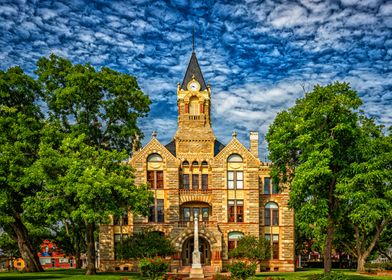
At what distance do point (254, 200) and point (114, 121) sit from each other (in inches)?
695

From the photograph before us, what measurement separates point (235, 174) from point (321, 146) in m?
20.6

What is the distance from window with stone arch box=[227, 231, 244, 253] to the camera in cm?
4762

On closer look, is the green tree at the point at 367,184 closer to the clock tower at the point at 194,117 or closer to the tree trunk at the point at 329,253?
the tree trunk at the point at 329,253

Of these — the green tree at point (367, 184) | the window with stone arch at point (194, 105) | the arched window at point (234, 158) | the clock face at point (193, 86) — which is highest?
the clock face at point (193, 86)

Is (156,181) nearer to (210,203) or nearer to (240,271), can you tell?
(210,203)

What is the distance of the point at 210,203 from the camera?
4869 centimetres

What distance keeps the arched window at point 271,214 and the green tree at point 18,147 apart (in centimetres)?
2407

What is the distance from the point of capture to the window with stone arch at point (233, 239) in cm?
4762

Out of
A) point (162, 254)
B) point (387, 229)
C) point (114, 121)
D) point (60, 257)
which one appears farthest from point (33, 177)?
point (60, 257)

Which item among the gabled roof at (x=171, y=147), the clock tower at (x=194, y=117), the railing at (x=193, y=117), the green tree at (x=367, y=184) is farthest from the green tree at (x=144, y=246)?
the green tree at (x=367, y=184)

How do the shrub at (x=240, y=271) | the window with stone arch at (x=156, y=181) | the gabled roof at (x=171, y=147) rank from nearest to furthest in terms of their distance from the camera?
the shrub at (x=240, y=271)
the window with stone arch at (x=156, y=181)
the gabled roof at (x=171, y=147)

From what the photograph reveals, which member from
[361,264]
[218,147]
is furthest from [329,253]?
[218,147]

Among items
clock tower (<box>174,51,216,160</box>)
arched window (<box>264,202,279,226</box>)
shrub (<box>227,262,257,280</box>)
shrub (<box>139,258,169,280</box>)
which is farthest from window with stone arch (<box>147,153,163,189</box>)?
shrub (<box>227,262,257,280</box>)

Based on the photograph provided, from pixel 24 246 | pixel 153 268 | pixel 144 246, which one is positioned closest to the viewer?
pixel 153 268
